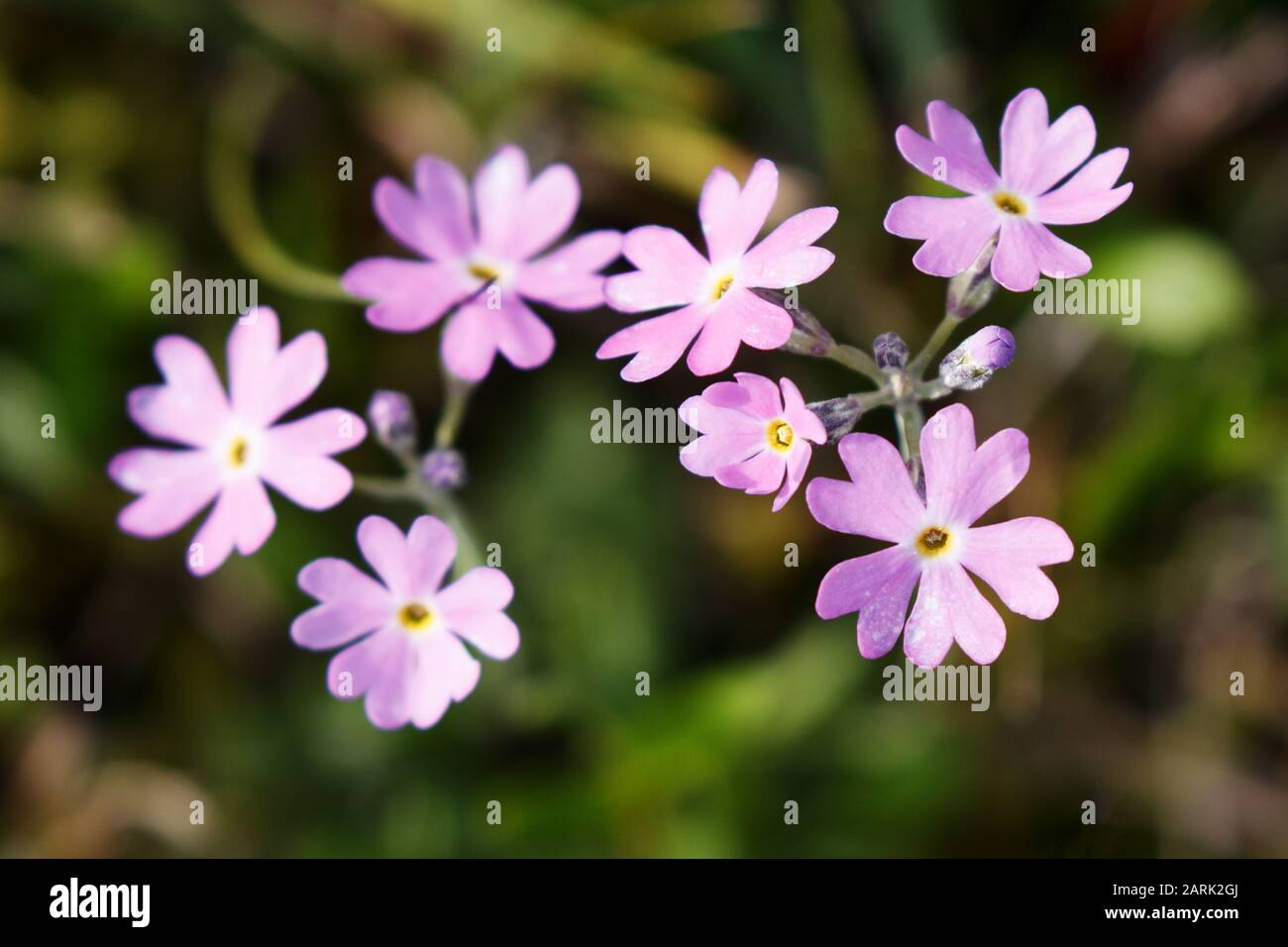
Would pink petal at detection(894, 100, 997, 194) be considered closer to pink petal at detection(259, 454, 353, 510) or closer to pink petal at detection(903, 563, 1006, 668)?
pink petal at detection(903, 563, 1006, 668)

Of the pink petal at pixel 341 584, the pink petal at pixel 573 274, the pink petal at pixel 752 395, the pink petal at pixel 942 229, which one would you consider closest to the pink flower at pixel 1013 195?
the pink petal at pixel 942 229

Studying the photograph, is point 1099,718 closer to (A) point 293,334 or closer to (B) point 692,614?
(B) point 692,614

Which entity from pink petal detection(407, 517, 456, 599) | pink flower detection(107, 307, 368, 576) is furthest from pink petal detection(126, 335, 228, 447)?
pink petal detection(407, 517, 456, 599)

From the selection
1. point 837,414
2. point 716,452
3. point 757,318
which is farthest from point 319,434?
point 837,414

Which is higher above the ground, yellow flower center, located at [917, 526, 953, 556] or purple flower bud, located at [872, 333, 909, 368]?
purple flower bud, located at [872, 333, 909, 368]

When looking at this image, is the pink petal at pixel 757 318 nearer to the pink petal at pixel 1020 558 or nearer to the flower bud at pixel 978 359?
the flower bud at pixel 978 359
